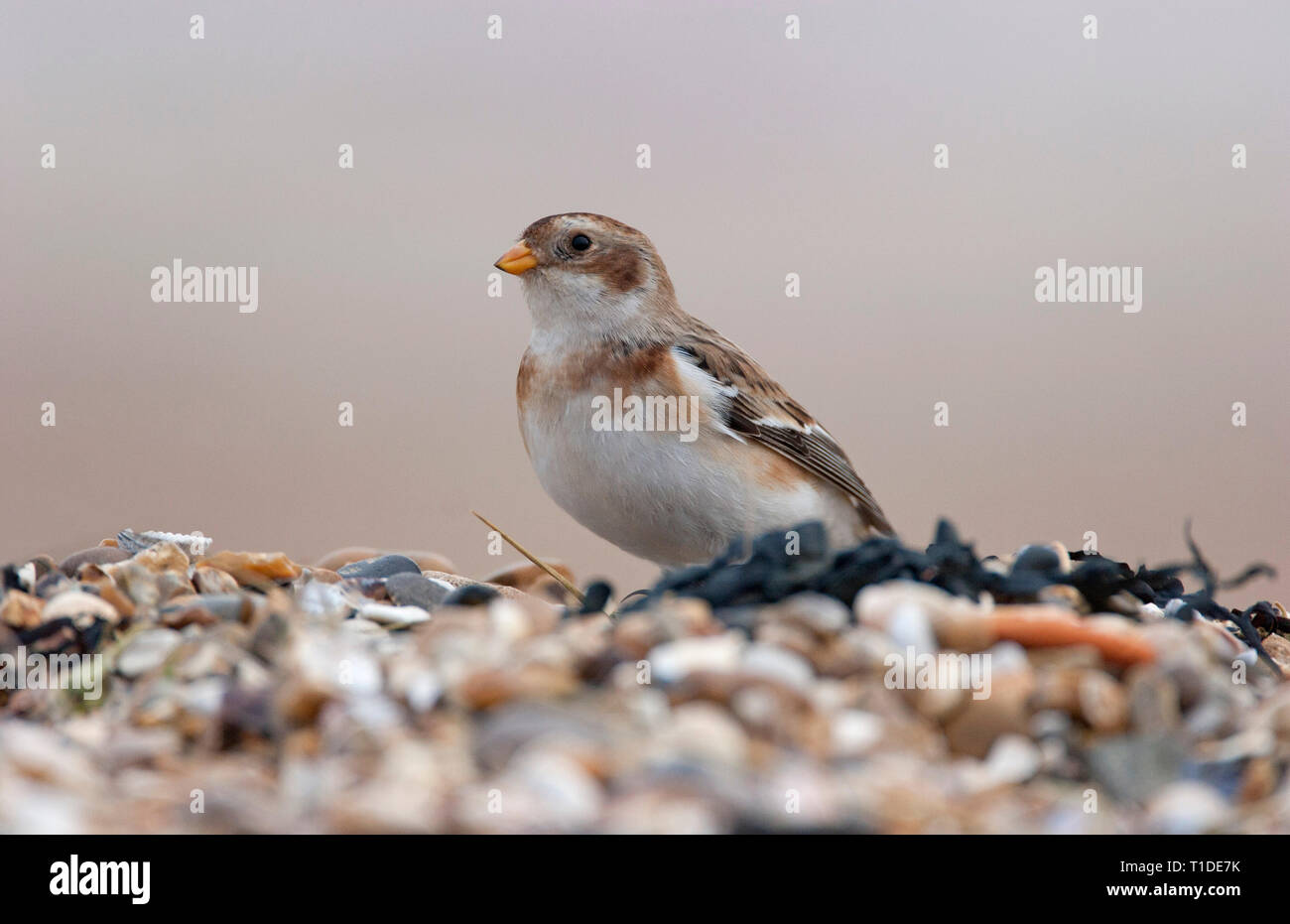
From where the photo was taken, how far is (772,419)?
3029 millimetres

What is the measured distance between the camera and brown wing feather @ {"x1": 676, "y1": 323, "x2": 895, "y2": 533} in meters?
2.94

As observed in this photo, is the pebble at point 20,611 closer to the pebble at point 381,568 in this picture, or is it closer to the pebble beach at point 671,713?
the pebble beach at point 671,713

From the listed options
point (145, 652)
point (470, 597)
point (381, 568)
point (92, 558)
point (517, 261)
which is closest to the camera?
point (145, 652)

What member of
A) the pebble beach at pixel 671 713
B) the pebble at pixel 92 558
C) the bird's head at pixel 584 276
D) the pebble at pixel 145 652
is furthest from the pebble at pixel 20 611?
the bird's head at pixel 584 276

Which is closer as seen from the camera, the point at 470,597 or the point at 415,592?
the point at 470,597

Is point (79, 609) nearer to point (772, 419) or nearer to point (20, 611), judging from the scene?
point (20, 611)

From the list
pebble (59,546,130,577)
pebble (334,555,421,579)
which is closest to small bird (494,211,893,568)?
pebble (334,555,421,579)

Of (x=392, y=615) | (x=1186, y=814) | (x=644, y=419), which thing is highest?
(x=644, y=419)

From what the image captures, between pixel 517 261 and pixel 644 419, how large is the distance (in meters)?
0.54

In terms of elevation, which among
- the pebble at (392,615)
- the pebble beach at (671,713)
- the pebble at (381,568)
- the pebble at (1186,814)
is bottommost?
the pebble at (1186,814)

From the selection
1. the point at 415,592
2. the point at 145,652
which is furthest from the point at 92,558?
the point at 145,652

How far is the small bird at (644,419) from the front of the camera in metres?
2.73
